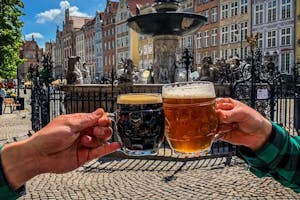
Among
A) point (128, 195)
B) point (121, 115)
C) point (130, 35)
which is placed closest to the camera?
point (121, 115)

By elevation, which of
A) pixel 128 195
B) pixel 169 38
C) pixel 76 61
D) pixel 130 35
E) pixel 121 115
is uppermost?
pixel 130 35

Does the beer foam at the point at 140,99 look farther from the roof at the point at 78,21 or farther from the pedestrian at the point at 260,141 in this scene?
the roof at the point at 78,21

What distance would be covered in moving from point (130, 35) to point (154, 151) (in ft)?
233

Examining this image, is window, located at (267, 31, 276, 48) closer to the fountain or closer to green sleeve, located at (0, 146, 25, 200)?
the fountain

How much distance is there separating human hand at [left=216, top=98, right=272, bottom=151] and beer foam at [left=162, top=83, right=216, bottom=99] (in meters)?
0.07

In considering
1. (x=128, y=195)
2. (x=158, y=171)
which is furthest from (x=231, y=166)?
(x=128, y=195)

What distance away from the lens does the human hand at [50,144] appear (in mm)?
1127

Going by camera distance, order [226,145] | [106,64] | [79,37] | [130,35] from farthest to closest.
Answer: [79,37] < [106,64] < [130,35] < [226,145]

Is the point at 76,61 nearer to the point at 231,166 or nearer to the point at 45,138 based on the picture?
the point at 231,166

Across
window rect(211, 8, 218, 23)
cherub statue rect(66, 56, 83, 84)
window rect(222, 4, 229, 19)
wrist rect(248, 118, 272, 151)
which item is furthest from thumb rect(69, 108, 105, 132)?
window rect(211, 8, 218, 23)

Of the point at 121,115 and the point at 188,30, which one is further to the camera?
the point at 188,30

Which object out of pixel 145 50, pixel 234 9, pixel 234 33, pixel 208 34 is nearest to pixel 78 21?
pixel 145 50

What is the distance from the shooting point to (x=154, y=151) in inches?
50.8

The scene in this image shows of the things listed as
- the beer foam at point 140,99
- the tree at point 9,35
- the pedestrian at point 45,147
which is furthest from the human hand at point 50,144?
the tree at point 9,35
